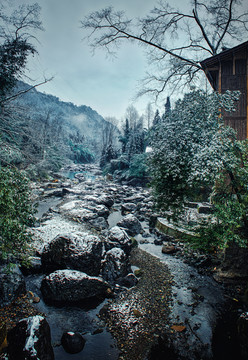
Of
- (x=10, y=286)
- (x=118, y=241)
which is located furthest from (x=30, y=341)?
(x=118, y=241)

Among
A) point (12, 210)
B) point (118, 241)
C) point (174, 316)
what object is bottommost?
point (174, 316)

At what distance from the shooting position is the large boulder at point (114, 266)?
5.68 m

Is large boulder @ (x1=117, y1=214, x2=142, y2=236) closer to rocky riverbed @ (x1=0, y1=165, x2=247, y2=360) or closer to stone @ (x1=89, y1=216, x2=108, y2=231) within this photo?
stone @ (x1=89, y1=216, x2=108, y2=231)

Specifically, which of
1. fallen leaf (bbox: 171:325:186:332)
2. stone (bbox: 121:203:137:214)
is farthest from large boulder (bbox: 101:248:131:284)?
stone (bbox: 121:203:137:214)

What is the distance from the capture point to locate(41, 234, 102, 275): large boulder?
5.48 metres

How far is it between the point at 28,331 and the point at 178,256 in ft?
19.7

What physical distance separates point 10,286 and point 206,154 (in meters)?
5.83

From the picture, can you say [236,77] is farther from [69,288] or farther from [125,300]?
[69,288]

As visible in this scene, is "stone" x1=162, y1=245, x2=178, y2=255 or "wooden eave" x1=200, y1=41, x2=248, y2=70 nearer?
"stone" x1=162, y1=245, x2=178, y2=255

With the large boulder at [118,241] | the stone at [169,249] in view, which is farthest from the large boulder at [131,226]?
the stone at [169,249]

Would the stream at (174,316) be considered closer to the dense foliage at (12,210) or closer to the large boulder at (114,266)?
the large boulder at (114,266)

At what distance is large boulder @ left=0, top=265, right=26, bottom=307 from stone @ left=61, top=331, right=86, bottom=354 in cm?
172

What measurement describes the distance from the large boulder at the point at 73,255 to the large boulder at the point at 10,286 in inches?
41.0

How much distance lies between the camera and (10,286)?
176 inches
